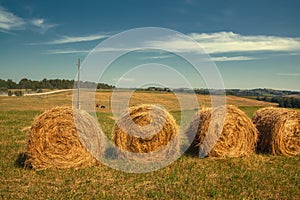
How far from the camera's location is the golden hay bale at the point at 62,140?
7648 mm

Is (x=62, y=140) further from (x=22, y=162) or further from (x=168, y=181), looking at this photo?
(x=168, y=181)

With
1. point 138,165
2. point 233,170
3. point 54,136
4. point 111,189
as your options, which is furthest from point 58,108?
point 233,170

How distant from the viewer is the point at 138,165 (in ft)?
26.5

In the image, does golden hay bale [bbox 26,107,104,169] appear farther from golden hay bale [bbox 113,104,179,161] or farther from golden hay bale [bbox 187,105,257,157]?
golden hay bale [bbox 187,105,257,157]

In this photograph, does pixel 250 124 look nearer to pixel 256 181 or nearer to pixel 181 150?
pixel 181 150

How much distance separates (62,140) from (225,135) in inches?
181

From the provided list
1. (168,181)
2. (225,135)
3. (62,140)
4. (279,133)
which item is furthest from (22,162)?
(279,133)

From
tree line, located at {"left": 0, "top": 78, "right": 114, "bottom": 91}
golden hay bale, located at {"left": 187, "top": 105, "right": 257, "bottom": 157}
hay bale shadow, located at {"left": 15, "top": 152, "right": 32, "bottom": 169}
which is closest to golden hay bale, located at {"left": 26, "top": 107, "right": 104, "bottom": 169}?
hay bale shadow, located at {"left": 15, "top": 152, "right": 32, "bottom": 169}

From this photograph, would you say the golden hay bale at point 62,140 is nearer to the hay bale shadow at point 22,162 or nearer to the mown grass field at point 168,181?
the hay bale shadow at point 22,162

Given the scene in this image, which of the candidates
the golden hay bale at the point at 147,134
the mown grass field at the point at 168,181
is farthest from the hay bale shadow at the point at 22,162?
the golden hay bale at the point at 147,134

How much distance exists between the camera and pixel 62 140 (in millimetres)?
7926

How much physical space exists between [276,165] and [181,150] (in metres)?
2.71

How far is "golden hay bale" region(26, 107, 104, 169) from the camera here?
7648 millimetres

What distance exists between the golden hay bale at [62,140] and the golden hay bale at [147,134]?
723 millimetres
